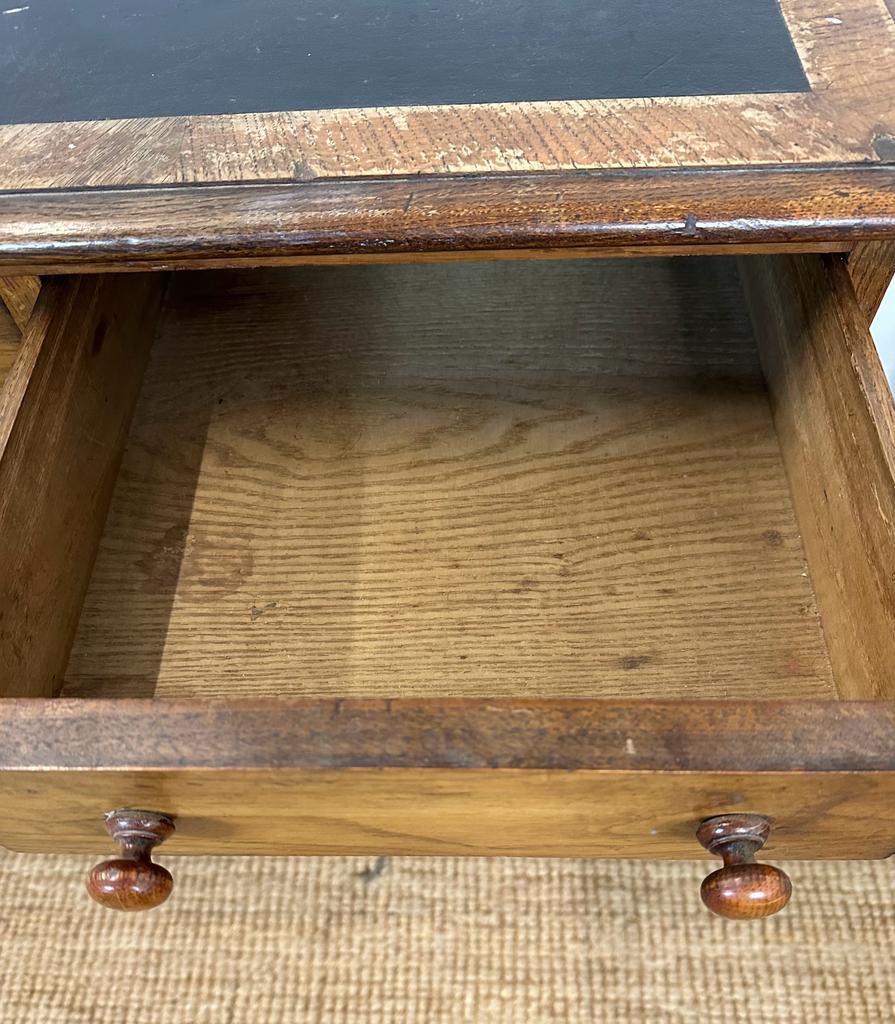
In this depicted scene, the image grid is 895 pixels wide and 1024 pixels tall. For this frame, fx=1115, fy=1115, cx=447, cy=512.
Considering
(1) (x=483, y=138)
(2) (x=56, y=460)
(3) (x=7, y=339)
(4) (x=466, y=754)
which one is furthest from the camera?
(3) (x=7, y=339)

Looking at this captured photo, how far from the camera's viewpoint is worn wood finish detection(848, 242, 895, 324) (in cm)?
63

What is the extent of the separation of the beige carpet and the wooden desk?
18cm

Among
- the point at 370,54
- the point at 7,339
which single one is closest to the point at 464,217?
the point at 370,54

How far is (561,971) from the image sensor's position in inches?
30.0

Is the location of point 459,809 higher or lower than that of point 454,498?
lower

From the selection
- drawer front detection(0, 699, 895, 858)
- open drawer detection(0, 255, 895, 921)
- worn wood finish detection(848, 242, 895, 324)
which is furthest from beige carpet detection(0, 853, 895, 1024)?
worn wood finish detection(848, 242, 895, 324)

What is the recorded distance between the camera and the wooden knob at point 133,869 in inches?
20.6

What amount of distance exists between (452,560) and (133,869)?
29 cm

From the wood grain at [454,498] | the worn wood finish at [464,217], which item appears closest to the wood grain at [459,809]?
the wood grain at [454,498]

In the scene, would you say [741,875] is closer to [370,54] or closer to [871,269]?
[871,269]

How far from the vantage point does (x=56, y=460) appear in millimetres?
685

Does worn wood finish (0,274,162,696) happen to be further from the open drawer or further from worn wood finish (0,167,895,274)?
worn wood finish (0,167,895,274)

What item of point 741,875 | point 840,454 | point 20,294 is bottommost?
point 741,875

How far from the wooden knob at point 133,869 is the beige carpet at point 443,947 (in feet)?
0.87
